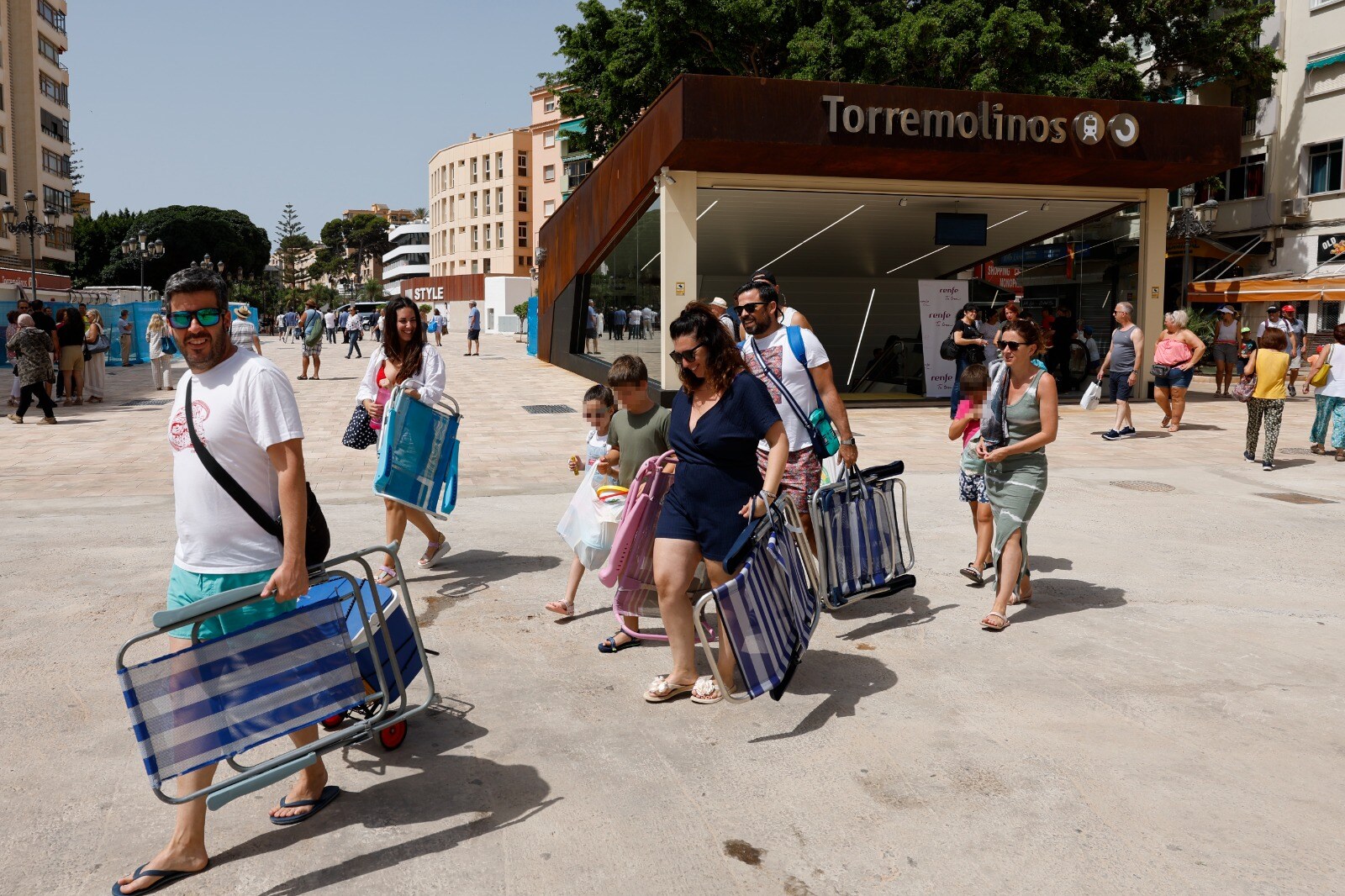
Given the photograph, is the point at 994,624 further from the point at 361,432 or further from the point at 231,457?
the point at 361,432

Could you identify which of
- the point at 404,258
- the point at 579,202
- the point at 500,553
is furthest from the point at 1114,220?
the point at 404,258

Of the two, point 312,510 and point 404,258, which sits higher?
point 404,258

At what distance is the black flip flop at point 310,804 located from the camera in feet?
11.2

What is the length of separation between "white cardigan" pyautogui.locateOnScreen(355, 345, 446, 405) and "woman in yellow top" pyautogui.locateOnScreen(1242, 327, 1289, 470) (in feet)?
28.7

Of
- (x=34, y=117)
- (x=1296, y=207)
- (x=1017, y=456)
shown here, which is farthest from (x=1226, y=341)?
(x=34, y=117)

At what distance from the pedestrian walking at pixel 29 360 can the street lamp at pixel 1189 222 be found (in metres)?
28.9

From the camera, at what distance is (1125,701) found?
4422mm

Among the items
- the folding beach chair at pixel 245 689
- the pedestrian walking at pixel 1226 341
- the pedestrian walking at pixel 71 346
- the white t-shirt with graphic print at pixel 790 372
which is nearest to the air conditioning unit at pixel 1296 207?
the pedestrian walking at pixel 1226 341

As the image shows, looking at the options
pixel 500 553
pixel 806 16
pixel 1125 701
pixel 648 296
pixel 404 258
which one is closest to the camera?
pixel 1125 701

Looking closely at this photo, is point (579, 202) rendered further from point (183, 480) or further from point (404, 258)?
point (404, 258)

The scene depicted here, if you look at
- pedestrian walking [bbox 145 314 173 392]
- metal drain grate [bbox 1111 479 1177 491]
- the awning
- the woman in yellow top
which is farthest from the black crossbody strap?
the awning

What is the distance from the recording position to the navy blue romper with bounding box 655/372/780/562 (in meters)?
4.23

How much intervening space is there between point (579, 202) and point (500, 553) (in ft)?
58.4

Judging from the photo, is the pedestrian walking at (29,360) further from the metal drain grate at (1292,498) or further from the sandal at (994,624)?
the metal drain grate at (1292,498)
